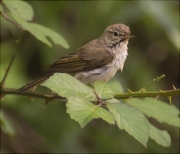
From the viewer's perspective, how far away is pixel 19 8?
2.49m

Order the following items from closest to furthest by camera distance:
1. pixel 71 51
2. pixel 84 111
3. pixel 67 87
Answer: pixel 84 111
pixel 67 87
pixel 71 51

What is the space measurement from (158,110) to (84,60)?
3.79 ft

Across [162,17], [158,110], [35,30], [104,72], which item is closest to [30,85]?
[35,30]

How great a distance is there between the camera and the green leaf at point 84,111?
1609mm

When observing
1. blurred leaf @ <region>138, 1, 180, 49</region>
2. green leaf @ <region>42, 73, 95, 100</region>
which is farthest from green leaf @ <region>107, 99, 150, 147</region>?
blurred leaf @ <region>138, 1, 180, 49</region>

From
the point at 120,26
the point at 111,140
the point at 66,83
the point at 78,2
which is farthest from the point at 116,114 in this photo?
the point at 78,2

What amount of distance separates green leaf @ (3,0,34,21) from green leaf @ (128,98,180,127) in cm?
79

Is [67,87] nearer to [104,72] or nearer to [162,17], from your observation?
[104,72]

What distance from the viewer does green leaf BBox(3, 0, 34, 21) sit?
92.9 inches

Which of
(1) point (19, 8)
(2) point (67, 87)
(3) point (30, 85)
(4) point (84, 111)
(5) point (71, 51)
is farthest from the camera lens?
(5) point (71, 51)

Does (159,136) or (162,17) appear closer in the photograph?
(159,136)

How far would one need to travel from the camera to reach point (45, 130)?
484 centimetres

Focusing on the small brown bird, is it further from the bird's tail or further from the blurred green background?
the blurred green background

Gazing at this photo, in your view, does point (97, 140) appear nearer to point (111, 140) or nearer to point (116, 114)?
point (111, 140)
